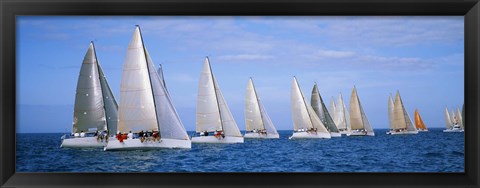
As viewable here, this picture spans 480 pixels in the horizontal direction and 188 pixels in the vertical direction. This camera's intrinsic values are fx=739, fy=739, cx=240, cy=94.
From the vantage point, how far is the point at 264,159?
8.08 meters

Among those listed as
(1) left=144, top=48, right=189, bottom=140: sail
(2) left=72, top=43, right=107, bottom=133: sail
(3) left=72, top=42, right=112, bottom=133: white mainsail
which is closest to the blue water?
(1) left=144, top=48, right=189, bottom=140: sail

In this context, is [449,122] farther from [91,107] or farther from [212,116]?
[212,116]

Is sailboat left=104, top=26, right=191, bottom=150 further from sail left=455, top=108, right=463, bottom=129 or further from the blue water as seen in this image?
sail left=455, top=108, right=463, bottom=129

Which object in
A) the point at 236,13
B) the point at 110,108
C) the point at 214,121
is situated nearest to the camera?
the point at 236,13

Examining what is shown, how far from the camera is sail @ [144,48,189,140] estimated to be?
9938 millimetres

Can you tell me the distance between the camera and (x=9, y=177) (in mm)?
6371

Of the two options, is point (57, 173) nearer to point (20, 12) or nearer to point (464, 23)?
point (20, 12)

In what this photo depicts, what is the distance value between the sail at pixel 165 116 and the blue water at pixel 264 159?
1.27 m

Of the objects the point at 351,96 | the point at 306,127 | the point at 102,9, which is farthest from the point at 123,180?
the point at 306,127

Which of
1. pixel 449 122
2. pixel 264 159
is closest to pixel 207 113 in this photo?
pixel 264 159

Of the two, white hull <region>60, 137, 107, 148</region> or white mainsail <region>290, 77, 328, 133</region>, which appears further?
white mainsail <region>290, 77, 328, 133</region>

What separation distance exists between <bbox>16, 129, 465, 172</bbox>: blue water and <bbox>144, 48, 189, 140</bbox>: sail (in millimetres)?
1265

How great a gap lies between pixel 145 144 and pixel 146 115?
1.17 m

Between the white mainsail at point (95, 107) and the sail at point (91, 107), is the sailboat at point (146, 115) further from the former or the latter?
the sail at point (91, 107)
